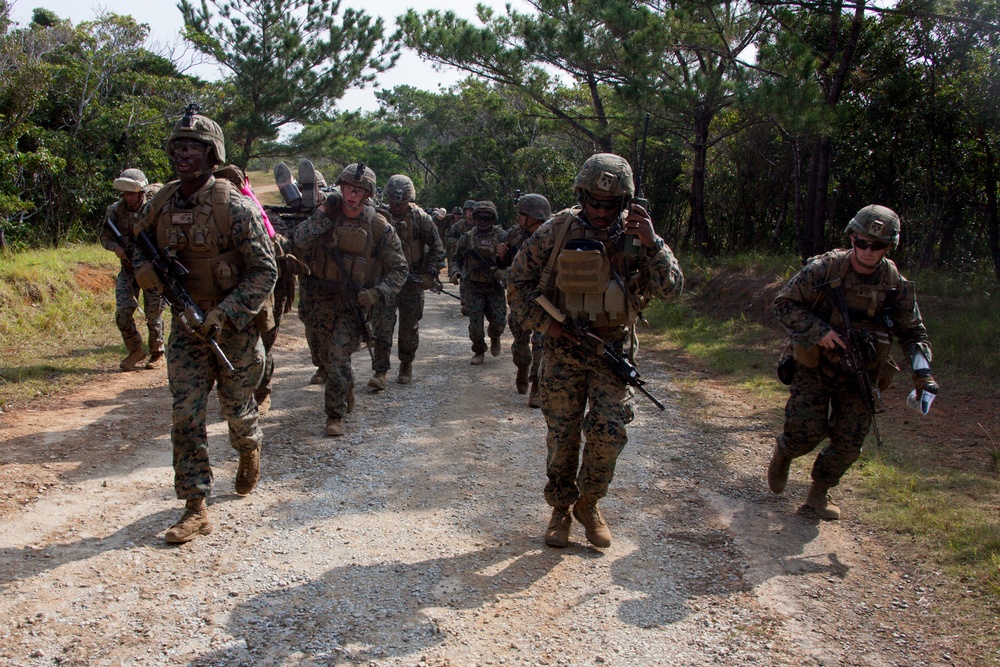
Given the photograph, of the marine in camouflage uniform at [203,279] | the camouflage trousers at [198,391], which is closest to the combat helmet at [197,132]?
the marine in camouflage uniform at [203,279]

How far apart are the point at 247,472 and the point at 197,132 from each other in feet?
6.37

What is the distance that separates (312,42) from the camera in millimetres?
18281

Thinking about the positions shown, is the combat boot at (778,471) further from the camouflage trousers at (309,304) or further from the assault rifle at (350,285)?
the camouflage trousers at (309,304)

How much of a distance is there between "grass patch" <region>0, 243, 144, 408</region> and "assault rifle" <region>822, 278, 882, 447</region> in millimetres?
6357

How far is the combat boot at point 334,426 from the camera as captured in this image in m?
6.36

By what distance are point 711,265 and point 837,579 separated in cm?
1169

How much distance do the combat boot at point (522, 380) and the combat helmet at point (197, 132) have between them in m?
4.09

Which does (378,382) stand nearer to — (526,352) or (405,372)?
(405,372)

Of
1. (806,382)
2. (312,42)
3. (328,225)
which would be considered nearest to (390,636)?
(806,382)

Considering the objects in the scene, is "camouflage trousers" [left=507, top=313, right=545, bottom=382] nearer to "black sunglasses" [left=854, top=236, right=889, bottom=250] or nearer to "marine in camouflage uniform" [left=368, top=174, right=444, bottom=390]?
"marine in camouflage uniform" [left=368, top=174, right=444, bottom=390]

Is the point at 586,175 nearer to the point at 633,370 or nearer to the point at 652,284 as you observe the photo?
the point at 652,284

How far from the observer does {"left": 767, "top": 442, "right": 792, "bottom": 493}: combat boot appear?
5.25m

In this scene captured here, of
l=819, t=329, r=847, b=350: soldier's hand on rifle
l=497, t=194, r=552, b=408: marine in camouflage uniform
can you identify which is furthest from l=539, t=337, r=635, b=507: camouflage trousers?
l=497, t=194, r=552, b=408: marine in camouflage uniform

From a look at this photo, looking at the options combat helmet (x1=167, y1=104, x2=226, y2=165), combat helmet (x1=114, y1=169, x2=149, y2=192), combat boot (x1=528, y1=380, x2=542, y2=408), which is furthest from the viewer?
combat boot (x1=528, y1=380, x2=542, y2=408)
